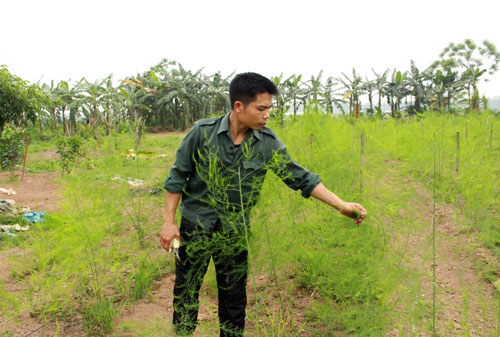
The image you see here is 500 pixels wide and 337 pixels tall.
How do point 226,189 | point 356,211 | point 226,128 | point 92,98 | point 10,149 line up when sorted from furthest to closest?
point 92,98 < point 10,149 < point 226,128 < point 226,189 < point 356,211

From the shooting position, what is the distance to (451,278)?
8.06 feet

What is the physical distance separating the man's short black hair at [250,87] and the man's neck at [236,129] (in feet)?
0.39

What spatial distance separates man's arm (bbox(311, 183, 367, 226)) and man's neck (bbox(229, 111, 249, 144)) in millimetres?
434

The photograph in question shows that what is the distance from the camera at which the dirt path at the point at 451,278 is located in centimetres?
158

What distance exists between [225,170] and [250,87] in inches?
15.6

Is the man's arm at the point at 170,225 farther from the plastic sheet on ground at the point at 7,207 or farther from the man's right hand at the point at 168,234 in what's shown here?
the plastic sheet on ground at the point at 7,207

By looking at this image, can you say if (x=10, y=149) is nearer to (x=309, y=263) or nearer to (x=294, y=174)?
(x=309, y=263)

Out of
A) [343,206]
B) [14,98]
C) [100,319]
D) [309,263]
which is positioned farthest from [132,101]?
[343,206]

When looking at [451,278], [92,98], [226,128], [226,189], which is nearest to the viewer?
[226,189]

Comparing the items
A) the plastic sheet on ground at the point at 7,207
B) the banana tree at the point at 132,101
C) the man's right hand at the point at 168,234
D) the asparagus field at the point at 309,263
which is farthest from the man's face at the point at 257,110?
the banana tree at the point at 132,101

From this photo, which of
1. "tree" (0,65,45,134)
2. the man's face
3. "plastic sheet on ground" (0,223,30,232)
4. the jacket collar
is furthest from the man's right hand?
"tree" (0,65,45,134)

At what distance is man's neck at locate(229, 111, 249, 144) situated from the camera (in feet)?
5.59

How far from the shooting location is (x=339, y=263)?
172 cm

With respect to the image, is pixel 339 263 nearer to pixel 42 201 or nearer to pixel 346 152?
pixel 346 152
